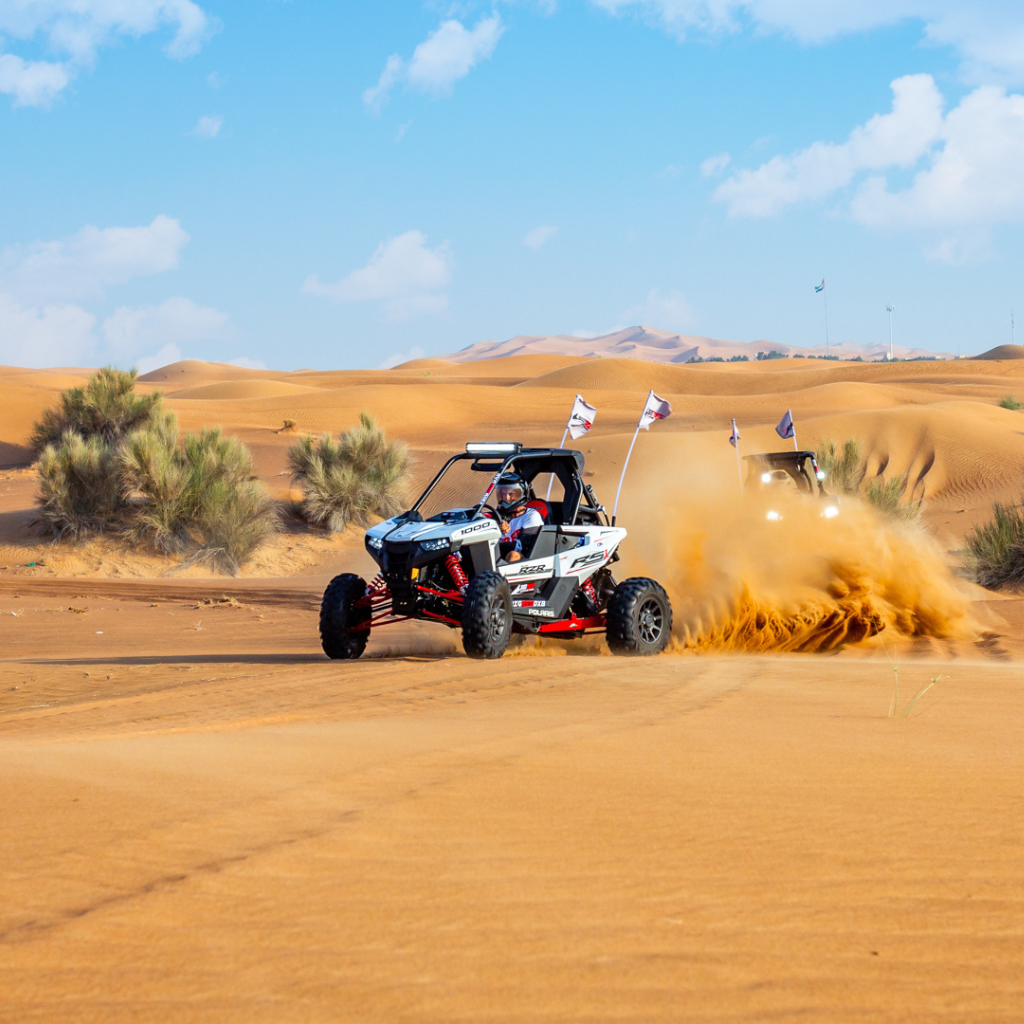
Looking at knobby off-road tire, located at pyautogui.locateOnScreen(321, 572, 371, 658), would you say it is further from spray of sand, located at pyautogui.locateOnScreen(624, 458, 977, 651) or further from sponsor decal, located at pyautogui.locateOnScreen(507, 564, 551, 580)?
spray of sand, located at pyautogui.locateOnScreen(624, 458, 977, 651)

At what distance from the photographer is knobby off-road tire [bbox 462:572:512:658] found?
938 centimetres

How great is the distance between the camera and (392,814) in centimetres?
380

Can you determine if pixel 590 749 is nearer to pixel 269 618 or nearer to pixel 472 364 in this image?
pixel 269 618

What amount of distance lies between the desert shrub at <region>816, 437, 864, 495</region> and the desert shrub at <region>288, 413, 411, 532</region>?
11.3 meters

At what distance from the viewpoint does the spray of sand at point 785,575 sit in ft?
38.5

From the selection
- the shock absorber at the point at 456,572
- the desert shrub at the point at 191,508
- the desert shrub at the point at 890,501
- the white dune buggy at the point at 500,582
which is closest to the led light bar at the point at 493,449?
the white dune buggy at the point at 500,582

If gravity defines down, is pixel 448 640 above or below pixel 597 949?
below

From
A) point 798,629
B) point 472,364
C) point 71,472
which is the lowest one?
point 798,629

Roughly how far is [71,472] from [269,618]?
35.2 ft

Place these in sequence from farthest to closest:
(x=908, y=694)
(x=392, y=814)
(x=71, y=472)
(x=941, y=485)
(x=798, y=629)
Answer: (x=941, y=485) < (x=71, y=472) < (x=798, y=629) < (x=908, y=694) < (x=392, y=814)

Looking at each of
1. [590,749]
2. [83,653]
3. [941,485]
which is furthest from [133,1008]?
[941,485]

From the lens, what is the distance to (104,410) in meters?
32.8

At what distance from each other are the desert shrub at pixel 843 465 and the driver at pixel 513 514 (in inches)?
749

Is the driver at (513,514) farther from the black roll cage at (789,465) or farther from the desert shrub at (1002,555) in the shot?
the desert shrub at (1002,555)
